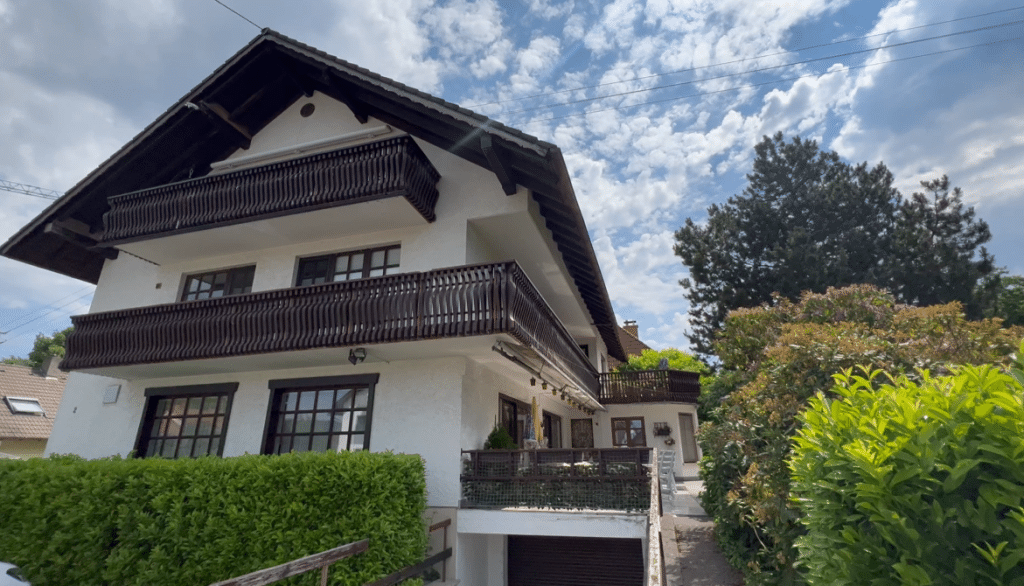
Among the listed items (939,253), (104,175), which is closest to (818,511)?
(104,175)

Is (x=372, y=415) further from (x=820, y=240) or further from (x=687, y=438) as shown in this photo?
(x=820, y=240)

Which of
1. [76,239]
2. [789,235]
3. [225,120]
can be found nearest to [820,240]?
[789,235]

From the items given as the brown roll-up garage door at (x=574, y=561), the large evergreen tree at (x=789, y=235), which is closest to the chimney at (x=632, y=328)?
the large evergreen tree at (x=789, y=235)

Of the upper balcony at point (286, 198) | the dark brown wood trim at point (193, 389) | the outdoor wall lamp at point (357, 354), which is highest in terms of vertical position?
the upper balcony at point (286, 198)

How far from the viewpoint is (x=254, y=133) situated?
12.1m

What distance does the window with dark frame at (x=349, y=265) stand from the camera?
10.1 m

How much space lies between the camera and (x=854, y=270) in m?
21.8

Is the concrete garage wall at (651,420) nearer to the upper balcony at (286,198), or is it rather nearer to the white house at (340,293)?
the white house at (340,293)

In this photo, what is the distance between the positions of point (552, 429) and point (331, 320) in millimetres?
9631

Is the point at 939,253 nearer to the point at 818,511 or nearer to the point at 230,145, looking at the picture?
the point at 818,511

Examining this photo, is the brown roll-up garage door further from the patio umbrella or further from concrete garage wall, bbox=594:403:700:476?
concrete garage wall, bbox=594:403:700:476

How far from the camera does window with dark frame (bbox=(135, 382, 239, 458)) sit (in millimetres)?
10039

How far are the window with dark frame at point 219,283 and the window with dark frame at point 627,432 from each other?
50.9 feet

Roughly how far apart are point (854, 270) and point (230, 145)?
25.2 meters
